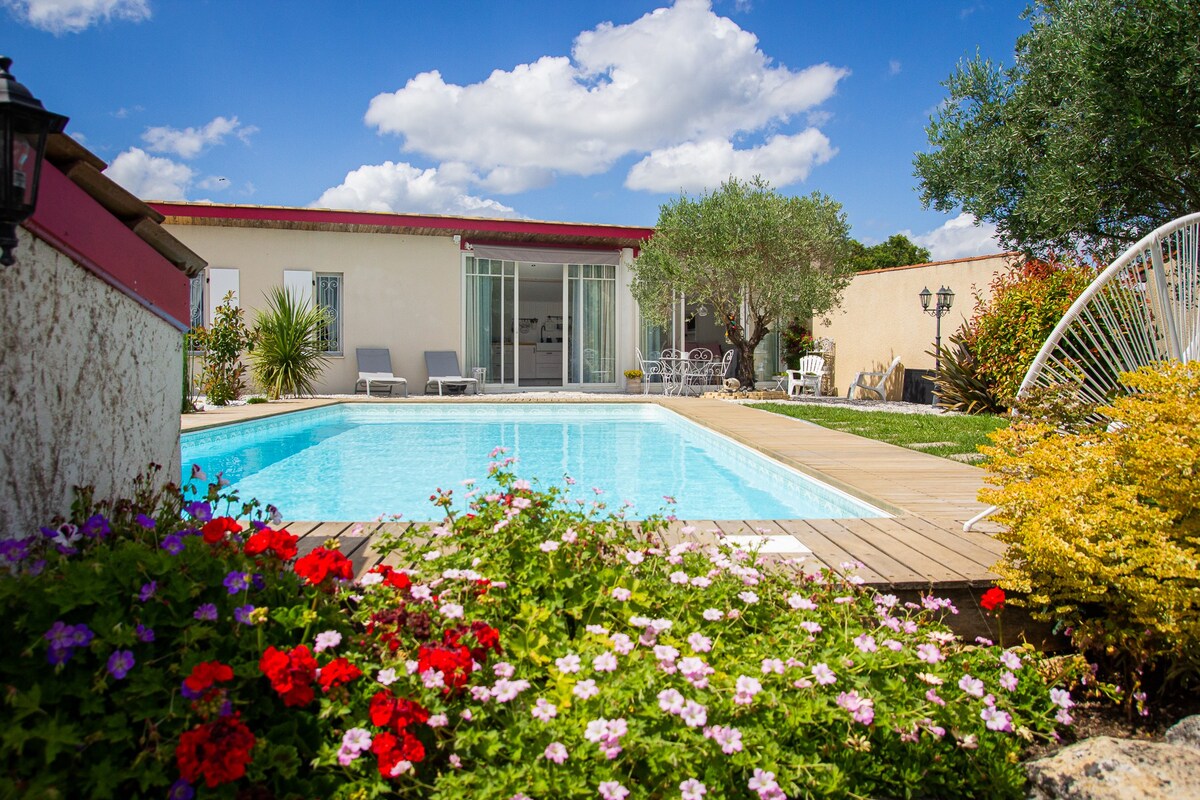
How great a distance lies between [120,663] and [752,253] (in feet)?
39.8

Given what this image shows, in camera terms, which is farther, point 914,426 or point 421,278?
point 421,278

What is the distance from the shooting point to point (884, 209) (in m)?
15.9

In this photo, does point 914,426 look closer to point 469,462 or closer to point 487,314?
point 469,462

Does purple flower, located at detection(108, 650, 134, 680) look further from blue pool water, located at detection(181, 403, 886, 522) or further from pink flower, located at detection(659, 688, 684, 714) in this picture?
blue pool water, located at detection(181, 403, 886, 522)

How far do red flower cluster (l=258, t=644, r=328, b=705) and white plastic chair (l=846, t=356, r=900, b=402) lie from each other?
13.1 m

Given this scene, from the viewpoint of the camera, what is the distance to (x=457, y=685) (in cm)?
148

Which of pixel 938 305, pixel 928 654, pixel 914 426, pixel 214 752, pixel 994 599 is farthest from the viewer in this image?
pixel 938 305

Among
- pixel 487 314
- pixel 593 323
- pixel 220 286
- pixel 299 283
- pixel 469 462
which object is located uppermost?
pixel 299 283

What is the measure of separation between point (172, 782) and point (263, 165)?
13972mm

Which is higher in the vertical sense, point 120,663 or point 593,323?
point 593,323

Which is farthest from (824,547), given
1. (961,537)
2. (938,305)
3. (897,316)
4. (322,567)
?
(897,316)

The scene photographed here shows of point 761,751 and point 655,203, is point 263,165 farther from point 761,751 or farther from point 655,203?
point 761,751

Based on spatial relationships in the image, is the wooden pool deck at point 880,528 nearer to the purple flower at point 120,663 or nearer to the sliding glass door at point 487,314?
the purple flower at point 120,663

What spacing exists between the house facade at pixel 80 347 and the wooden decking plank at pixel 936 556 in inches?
101
